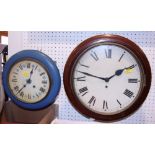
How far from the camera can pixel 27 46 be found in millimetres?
1080

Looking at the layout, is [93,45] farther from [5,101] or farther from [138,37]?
[5,101]

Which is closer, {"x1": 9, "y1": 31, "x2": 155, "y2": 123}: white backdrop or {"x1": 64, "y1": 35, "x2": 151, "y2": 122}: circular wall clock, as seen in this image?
{"x1": 64, "y1": 35, "x2": 151, "y2": 122}: circular wall clock

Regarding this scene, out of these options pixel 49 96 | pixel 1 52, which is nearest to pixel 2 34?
pixel 1 52

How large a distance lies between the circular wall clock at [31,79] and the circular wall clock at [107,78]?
73 millimetres

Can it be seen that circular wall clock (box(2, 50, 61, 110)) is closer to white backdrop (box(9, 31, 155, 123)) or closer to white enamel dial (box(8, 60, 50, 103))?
white enamel dial (box(8, 60, 50, 103))

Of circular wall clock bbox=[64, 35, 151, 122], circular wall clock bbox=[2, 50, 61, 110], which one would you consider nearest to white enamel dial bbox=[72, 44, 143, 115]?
circular wall clock bbox=[64, 35, 151, 122]

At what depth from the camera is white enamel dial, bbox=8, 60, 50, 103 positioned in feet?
3.17

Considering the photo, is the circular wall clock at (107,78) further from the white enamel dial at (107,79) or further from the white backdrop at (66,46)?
the white backdrop at (66,46)

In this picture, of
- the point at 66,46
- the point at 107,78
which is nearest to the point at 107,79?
the point at 107,78

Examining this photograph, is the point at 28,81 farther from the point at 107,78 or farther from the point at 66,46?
the point at 107,78

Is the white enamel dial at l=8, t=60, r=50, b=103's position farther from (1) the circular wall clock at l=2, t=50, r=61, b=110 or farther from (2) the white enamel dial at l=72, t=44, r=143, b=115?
(2) the white enamel dial at l=72, t=44, r=143, b=115

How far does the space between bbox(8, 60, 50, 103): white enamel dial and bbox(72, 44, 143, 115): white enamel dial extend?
0.15 meters

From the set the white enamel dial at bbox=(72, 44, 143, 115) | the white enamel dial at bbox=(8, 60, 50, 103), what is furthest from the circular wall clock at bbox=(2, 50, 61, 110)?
the white enamel dial at bbox=(72, 44, 143, 115)

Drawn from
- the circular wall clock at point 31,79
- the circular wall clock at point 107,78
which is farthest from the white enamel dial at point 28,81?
the circular wall clock at point 107,78
